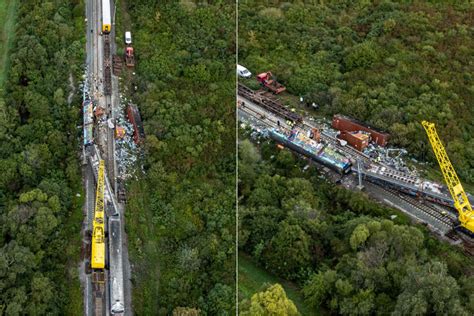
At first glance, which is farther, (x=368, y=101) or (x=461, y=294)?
(x=368, y=101)

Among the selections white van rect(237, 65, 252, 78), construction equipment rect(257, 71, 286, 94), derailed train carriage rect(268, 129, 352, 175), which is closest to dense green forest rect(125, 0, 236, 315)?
white van rect(237, 65, 252, 78)

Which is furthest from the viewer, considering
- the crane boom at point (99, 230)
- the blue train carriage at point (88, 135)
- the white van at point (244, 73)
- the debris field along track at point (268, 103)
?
the white van at point (244, 73)

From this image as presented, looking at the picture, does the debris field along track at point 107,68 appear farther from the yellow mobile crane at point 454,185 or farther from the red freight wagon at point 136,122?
the yellow mobile crane at point 454,185

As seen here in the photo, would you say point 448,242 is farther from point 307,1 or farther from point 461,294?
point 307,1

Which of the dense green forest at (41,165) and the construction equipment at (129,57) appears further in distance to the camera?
the construction equipment at (129,57)

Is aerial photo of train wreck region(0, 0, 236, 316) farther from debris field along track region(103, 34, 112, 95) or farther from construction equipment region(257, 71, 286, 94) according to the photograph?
construction equipment region(257, 71, 286, 94)

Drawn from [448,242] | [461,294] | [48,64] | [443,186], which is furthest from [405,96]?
[48,64]

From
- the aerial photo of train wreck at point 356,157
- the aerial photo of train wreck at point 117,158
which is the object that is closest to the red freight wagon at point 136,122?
the aerial photo of train wreck at point 117,158
